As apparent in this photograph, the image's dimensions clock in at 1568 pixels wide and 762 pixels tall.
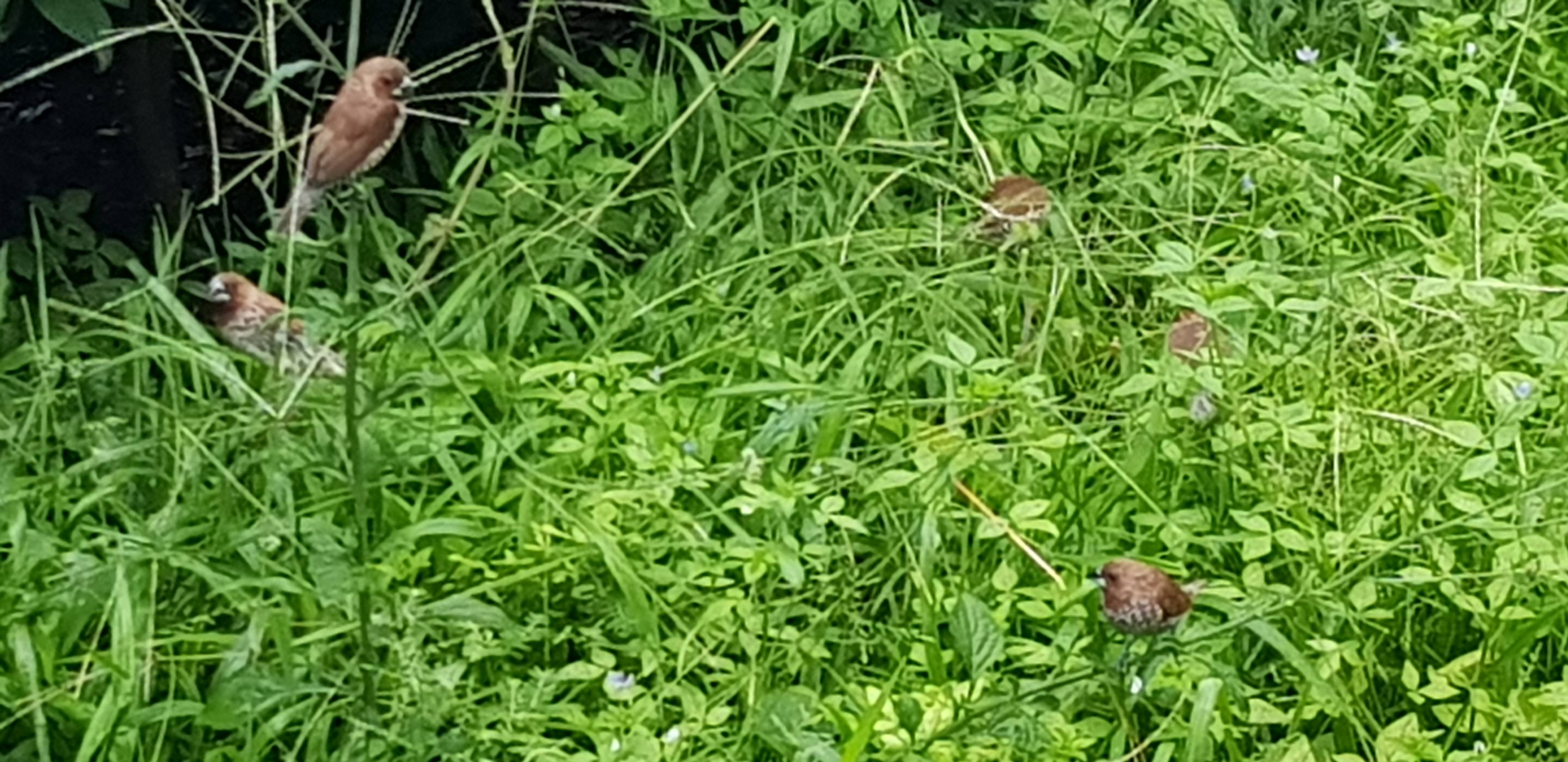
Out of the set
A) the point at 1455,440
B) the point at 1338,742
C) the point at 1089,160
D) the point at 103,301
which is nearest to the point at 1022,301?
the point at 1089,160

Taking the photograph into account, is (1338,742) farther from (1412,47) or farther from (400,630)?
(1412,47)

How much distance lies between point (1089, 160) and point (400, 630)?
153 cm

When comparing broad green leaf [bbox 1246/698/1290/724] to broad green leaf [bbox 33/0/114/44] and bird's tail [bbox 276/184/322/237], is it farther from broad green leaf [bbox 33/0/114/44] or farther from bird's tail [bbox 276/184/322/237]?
broad green leaf [bbox 33/0/114/44]

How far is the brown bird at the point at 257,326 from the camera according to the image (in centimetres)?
250

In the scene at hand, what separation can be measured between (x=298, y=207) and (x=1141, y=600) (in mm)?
1138

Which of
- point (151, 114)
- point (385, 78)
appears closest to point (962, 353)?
point (385, 78)

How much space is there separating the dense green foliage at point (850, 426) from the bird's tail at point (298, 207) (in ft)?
0.21

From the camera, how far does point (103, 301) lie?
120 inches

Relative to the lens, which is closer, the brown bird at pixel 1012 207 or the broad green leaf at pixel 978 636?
the broad green leaf at pixel 978 636

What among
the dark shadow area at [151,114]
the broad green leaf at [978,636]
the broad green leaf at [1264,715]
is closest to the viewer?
the broad green leaf at [978,636]

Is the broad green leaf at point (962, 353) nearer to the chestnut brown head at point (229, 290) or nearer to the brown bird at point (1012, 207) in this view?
the brown bird at point (1012, 207)

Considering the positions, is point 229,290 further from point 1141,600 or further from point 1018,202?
point 1141,600

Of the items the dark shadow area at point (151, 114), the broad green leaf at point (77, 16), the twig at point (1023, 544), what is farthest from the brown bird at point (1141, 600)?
the dark shadow area at point (151, 114)

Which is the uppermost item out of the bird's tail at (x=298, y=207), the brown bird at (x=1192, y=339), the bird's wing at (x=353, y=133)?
the bird's wing at (x=353, y=133)
